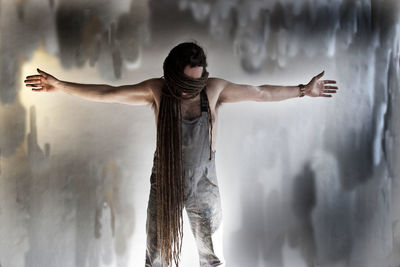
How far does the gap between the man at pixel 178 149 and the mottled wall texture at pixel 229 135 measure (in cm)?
34

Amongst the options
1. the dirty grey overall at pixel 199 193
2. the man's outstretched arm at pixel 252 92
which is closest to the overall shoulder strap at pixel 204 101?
the dirty grey overall at pixel 199 193

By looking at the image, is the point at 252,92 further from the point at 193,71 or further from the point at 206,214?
the point at 206,214

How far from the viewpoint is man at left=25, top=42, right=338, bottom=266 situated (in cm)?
155

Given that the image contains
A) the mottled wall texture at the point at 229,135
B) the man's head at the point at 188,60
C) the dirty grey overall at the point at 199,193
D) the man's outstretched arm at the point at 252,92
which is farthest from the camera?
the mottled wall texture at the point at 229,135

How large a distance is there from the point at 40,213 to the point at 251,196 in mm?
1189

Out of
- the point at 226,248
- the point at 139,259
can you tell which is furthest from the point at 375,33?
the point at 139,259

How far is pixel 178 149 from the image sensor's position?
5.11 ft

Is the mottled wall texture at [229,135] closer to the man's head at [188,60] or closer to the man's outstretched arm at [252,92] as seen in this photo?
the man's outstretched arm at [252,92]

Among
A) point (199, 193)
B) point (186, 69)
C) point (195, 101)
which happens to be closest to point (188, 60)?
point (186, 69)

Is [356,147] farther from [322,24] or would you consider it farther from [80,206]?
[80,206]

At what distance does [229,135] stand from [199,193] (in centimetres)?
54

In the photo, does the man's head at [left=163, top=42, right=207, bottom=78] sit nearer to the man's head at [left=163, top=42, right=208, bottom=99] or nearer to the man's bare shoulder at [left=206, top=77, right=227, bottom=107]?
the man's head at [left=163, top=42, right=208, bottom=99]

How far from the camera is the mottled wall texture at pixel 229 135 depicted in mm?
1914

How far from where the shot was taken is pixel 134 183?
6.52 ft
